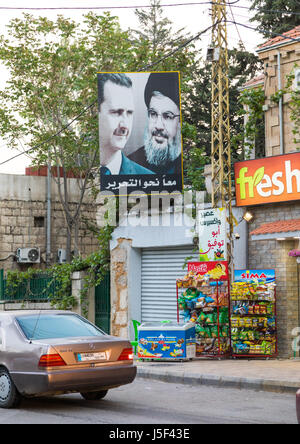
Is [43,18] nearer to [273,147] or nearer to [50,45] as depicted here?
[50,45]

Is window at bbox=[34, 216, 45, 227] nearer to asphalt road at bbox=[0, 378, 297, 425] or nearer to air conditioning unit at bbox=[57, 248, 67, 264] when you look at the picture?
air conditioning unit at bbox=[57, 248, 67, 264]

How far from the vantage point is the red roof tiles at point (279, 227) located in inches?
630

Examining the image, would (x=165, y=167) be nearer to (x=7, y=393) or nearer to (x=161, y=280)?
(x=161, y=280)

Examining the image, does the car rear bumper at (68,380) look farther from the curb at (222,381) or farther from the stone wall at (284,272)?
the stone wall at (284,272)

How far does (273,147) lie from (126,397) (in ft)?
30.1

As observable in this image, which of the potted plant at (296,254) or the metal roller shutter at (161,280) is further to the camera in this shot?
the metal roller shutter at (161,280)

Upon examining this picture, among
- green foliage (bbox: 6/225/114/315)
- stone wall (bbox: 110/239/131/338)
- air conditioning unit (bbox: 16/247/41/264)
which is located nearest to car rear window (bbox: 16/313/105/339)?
stone wall (bbox: 110/239/131/338)

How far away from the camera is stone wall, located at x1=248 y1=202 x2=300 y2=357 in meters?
16.7

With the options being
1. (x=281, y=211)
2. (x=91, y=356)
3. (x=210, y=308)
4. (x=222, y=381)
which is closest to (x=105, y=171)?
(x=281, y=211)

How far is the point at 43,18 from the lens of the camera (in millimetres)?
27281

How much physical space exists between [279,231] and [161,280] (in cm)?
503

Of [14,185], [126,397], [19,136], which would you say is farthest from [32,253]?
[126,397]

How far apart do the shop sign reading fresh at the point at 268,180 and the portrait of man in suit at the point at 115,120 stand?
3.31 metres

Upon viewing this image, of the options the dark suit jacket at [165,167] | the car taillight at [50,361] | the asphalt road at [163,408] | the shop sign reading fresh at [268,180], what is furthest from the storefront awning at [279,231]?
the car taillight at [50,361]
